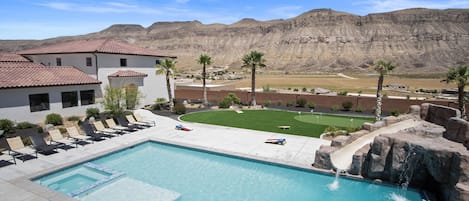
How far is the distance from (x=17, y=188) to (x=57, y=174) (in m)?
1.98

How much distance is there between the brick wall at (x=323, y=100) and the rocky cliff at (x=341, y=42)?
83.7 m

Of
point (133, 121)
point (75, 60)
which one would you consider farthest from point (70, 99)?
point (133, 121)

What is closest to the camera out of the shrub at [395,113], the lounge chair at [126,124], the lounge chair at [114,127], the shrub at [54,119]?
the lounge chair at [114,127]

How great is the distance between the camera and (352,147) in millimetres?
14281

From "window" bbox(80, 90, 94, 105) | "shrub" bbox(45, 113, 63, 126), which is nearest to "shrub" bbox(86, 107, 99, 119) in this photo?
"window" bbox(80, 90, 94, 105)

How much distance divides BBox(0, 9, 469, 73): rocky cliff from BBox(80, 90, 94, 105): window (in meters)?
94.7

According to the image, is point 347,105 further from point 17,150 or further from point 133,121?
point 17,150

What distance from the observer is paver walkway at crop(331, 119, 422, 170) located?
12820 mm

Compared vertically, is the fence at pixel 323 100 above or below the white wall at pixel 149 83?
below

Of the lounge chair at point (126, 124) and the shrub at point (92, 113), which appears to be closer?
the lounge chair at point (126, 124)

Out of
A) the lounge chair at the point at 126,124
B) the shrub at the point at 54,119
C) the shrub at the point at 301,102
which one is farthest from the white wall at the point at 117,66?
the shrub at the point at 301,102

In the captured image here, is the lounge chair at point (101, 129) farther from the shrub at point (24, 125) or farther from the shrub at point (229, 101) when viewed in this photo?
the shrub at point (229, 101)

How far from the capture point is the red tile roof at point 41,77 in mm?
20172

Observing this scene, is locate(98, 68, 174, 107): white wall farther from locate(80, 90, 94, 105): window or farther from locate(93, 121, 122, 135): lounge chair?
locate(93, 121, 122, 135): lounge chair
